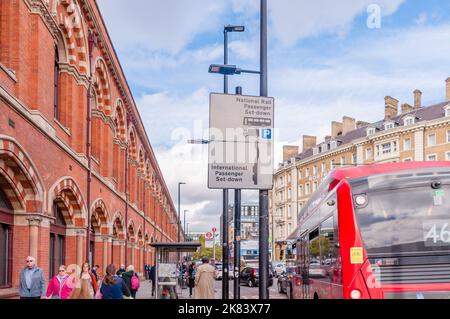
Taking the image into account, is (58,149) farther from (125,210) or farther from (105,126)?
(125,210)

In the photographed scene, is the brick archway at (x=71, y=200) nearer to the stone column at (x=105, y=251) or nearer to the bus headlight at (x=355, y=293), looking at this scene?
the stone column at (x=105, y=251)

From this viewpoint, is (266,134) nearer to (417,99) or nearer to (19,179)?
(19,179)

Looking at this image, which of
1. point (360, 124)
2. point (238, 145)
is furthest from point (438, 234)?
point (360, 124)

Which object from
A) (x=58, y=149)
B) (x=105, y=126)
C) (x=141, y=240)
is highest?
(x=105, y=126)

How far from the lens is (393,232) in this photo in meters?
8.52

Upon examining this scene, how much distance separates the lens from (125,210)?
117ft

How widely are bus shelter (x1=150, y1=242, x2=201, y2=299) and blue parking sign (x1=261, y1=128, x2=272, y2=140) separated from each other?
352 inches

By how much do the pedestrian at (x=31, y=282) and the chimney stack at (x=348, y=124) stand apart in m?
78.6

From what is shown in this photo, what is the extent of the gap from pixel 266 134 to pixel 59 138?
11.9 meters

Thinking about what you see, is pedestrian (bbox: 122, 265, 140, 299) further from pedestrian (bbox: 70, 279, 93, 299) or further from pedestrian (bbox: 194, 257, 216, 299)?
pedestrian (bbox: 70, 279, 93, 299)

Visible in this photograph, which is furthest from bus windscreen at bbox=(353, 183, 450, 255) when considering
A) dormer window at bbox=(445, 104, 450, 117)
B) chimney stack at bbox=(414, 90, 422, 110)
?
chimney stack at bbox=(414, 90, 422, 110)
